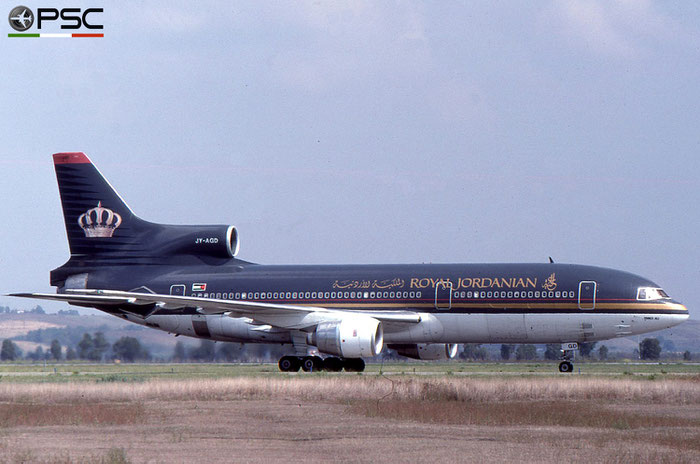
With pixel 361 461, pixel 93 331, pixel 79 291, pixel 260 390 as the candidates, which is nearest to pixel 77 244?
pixel 79 291

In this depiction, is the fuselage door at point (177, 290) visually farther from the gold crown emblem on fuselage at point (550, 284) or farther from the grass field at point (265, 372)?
the gold crown emblem on fuselage at point (550, 284)

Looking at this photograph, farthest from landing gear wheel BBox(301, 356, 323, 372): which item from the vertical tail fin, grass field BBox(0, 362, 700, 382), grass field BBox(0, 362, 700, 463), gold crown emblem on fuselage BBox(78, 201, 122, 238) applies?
gold crown emblem on fuselage BBox(78, 201, 122, 238)

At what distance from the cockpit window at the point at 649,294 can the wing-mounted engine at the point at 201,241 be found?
16853 millimetres

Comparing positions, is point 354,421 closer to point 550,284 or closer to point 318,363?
point 318,363

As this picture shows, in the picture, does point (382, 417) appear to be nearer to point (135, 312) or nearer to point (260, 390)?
point (260, 390)

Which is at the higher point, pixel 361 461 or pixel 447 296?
pixel 447 296

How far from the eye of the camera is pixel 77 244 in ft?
143

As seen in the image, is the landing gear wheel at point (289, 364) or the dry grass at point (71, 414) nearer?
the dry grass at point (71, 414)

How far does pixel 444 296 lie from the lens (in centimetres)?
3694

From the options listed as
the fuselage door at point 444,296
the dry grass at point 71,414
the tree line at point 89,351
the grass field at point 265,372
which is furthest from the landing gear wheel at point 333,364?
the tree line at point 89,351

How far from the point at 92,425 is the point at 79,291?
2223 cm

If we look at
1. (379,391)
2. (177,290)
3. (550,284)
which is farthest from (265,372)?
(379,391)

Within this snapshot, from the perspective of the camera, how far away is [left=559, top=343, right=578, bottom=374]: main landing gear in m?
36.3

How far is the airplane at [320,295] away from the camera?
117 ft
